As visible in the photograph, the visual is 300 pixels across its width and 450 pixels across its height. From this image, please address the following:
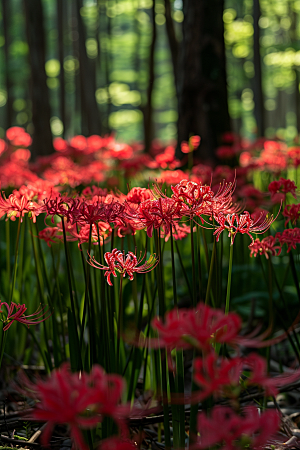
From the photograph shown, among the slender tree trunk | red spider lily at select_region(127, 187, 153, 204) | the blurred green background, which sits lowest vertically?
red spider lily at select_region(127, 187, 153, 204)

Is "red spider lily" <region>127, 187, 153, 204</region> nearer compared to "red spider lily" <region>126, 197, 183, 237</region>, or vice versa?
"red spider lily" <region>126, 197, 183, 237</region>

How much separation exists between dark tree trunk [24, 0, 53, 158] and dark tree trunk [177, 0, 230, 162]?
2997mm

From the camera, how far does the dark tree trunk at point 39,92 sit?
5.97 m

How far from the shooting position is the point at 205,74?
358 centimetres

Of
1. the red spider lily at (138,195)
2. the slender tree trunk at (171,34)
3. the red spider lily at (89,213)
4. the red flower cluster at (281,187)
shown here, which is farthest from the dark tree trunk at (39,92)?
the red spider lily at (89,213)

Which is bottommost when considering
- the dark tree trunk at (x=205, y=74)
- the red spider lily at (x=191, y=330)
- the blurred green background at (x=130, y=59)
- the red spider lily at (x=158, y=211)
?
the red spider lily at (x=191, y=330)

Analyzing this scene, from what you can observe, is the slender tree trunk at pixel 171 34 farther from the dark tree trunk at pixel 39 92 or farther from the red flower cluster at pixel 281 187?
the red flower cluster at pixel 281 187

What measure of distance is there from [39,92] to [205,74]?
3.39 m

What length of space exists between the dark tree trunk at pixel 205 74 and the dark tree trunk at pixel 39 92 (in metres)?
3.00

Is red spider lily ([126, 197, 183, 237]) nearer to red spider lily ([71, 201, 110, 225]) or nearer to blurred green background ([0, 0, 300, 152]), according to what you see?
red spider lily ([71, 201, 110, 225])

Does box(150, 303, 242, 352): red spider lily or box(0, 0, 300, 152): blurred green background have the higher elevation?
box(0, 0, 300, 152): blurred green background

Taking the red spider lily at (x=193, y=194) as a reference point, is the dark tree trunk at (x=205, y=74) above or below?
above

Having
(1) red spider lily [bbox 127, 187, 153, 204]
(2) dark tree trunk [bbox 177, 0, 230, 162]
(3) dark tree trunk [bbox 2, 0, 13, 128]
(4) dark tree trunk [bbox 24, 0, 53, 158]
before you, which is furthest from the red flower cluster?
(3) dark tree trunk [bbox 2, 0, 13, 128]

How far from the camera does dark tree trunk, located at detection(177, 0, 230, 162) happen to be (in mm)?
3555
